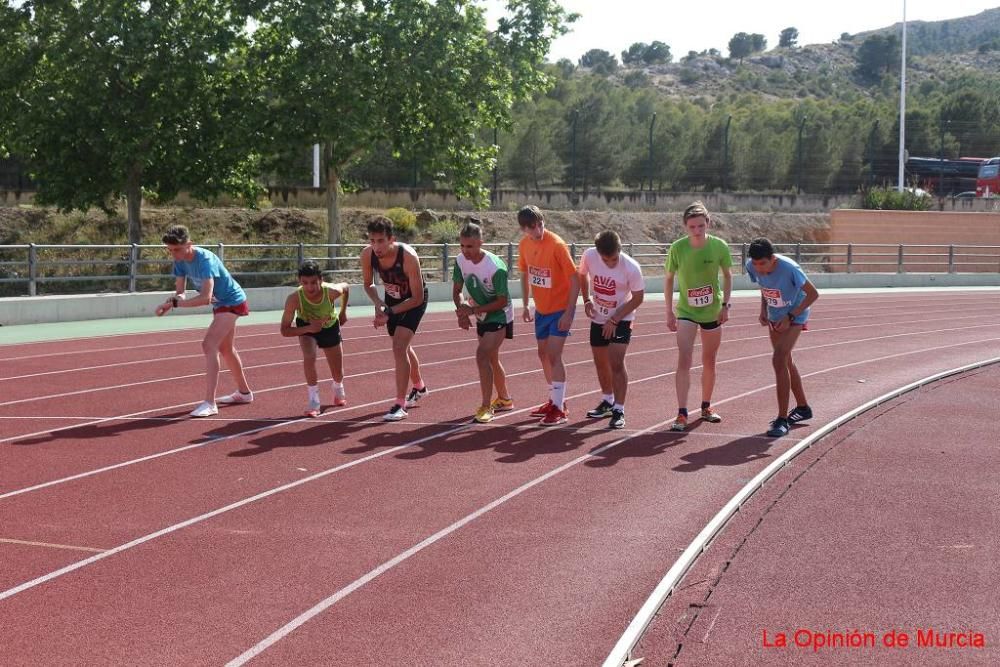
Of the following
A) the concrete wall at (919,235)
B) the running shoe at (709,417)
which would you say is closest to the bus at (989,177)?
the concrete wall at (919,235)

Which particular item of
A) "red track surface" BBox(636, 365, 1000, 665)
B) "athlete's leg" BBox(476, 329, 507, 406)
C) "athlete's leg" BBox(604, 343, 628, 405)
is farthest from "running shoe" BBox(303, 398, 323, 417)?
"red track surface" BBox(636, 365, 1000, 665)

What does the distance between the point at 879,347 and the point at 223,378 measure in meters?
9.31

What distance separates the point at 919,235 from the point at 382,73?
18898 mm

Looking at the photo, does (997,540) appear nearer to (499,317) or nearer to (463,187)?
(499,317)

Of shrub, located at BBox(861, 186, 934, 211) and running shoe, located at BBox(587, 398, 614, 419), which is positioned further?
shrub, located at BBox(861, 186, 934, 211)

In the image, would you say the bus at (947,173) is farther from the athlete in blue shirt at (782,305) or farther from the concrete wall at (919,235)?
the athlete in blue shirt at (782,305)

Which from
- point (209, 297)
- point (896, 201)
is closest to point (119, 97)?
point (209, 297)

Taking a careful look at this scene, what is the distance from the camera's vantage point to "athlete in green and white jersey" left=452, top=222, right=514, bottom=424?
32.9 feet

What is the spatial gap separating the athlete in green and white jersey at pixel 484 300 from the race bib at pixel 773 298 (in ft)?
6.75

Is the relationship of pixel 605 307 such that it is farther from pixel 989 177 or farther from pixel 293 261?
pixel 989 177

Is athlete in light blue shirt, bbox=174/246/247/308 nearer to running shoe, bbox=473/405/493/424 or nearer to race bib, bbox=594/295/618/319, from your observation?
running shoe, bbox=473/405/493/424

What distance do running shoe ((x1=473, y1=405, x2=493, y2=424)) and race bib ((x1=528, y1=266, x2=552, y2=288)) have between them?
1.13 meters

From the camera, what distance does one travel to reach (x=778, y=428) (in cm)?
980

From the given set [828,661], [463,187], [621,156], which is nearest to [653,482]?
[828,661]
